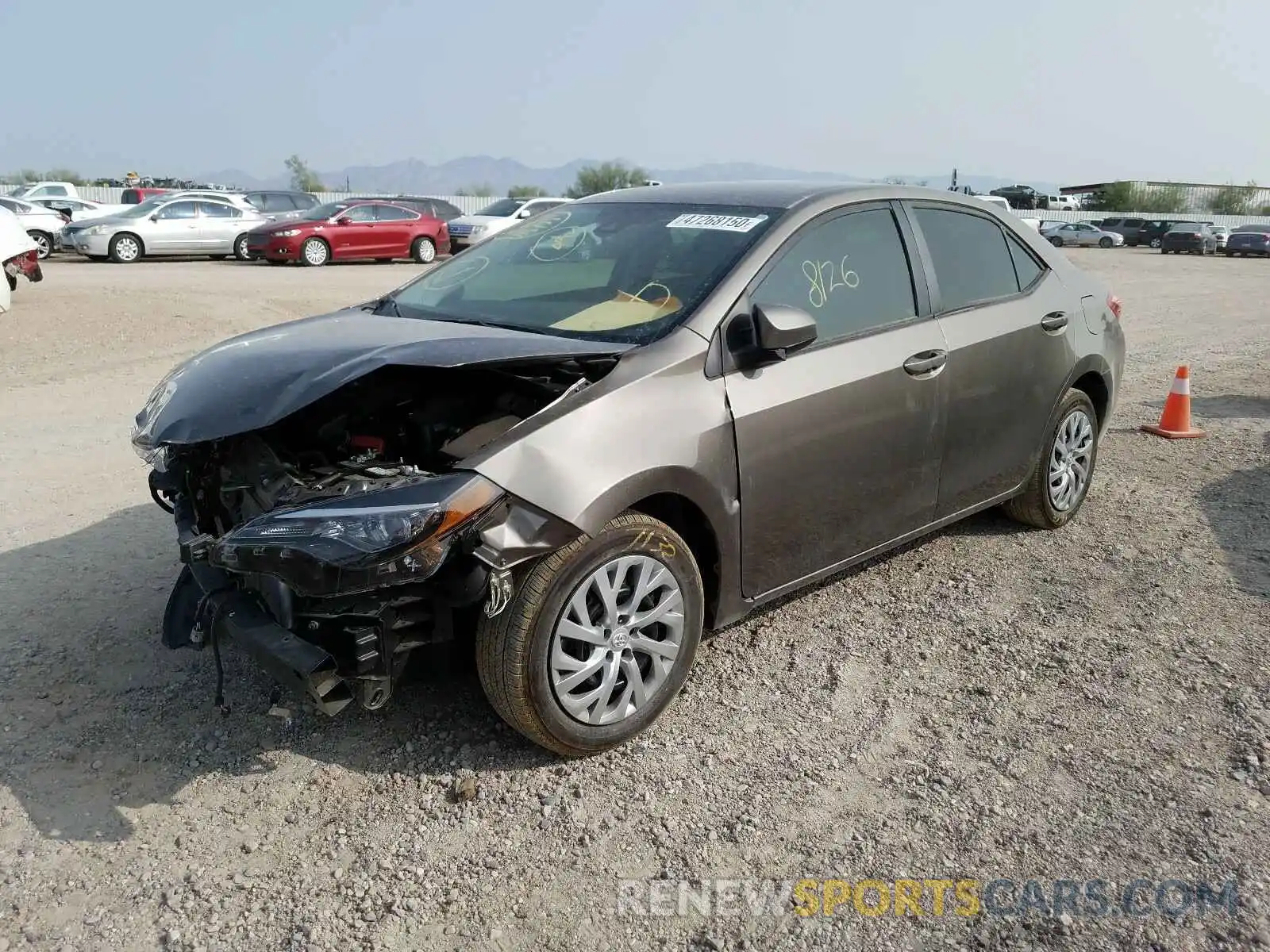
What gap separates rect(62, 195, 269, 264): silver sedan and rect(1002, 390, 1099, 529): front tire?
2081cm

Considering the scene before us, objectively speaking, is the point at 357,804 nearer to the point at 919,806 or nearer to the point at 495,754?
the point at 495,754

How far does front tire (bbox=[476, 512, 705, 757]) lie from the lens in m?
3.14

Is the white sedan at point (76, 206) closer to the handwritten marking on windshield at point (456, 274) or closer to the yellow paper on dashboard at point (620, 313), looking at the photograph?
the handwritten marking on windshield at point (456, 274)

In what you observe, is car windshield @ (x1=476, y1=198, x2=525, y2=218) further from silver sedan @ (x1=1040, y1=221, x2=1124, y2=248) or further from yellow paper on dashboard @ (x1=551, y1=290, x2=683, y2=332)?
silver sedan @ (x1=1040, y1=221, x2=1124, y2=248)

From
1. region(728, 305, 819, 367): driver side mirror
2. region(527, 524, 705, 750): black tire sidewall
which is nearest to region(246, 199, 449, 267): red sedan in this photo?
region(728, 305, 819, 367): driver side mirror

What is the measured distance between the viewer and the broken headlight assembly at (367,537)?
284 centimetres

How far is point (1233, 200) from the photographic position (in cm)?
7131

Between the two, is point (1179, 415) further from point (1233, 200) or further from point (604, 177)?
point (1233, 200)

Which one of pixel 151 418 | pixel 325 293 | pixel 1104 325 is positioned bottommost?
pixel 325 293

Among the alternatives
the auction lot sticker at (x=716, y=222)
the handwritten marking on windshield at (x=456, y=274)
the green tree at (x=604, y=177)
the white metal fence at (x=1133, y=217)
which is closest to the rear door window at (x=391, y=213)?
the handwritten marking on windshield at (x=456, y=274)

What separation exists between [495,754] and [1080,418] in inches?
145

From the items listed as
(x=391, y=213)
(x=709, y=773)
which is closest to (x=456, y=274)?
(x=709, y=773)

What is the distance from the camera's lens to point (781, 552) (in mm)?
3908

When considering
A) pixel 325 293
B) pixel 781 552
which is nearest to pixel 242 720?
pixel 781 552
